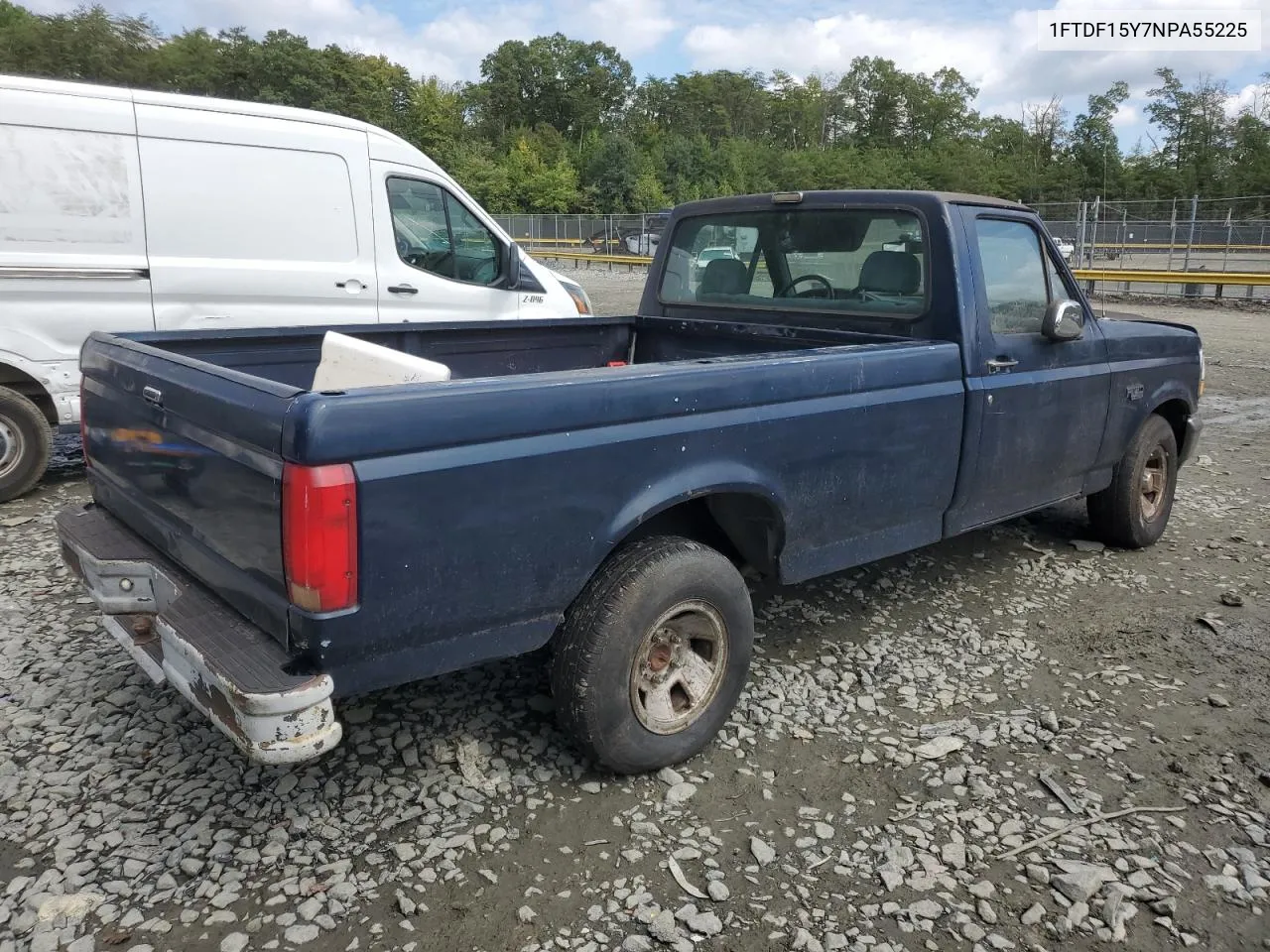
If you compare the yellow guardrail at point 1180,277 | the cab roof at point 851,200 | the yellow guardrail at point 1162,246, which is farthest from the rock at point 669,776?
the yellow guardrail at point 1162,246

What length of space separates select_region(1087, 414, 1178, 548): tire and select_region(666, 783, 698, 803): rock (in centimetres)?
330

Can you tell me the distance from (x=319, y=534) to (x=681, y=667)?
1.39 metres

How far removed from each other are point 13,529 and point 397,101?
269 ft

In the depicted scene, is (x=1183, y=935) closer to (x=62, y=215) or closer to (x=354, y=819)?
(x=354, y=819)

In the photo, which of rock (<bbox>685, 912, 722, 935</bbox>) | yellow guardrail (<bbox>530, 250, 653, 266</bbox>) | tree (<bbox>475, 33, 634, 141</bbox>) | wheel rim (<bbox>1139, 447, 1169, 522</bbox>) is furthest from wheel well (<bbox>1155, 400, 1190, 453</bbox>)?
tree (<bbox>475, 33, 634, 141</bbox>)

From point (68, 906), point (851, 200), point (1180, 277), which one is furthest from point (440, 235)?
point (1180, 277)

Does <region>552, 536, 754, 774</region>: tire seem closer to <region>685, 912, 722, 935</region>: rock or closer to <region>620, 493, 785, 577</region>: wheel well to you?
<region>620, 493, 785, 577</region>: wheel well

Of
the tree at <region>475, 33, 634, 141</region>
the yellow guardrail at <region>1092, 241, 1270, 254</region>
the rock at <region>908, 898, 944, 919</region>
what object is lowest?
the rock at <region>908, 898, 944, 919</region>

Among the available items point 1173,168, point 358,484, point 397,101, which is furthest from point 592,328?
A: point 397,101

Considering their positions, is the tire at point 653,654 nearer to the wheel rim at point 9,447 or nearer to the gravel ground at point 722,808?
the gravel ground at point 722,808

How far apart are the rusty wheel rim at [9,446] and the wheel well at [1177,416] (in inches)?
265

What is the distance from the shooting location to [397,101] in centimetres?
7931

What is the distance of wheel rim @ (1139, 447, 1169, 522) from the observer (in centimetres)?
545

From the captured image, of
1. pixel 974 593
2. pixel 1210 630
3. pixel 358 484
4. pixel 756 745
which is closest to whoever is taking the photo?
pixel 358 484
